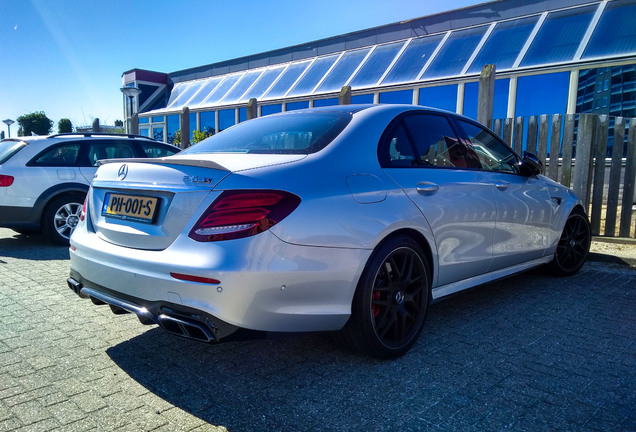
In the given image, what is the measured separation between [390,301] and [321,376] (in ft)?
1.94

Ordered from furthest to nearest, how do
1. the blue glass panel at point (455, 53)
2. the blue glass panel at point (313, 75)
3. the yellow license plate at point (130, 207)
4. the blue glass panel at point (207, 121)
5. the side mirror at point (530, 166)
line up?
1. the blue glass panel at point (207, 121)
2. the blue glass panel at point (313, 75)
3. the blue glass panel at point (455, 53)
4. the side mirror at point (530, 166)
5. the yellow license plate at point (130, 207)

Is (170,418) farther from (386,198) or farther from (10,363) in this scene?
(386,198)

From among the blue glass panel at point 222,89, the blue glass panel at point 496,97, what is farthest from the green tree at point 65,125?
the blue glass panel at point 496,97

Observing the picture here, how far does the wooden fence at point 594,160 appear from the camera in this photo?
6195 mm

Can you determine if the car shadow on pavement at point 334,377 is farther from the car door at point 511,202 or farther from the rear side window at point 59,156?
the rear side window at point 59,156

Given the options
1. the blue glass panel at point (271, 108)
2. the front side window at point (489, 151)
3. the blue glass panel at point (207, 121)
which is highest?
the blue glass panel at point (271, 108)

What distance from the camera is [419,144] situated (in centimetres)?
332

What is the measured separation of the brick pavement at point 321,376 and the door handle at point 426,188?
0.99 meters

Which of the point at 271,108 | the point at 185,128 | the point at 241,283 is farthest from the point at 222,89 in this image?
the point at 241,283

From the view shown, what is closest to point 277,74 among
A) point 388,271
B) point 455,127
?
point 455,127

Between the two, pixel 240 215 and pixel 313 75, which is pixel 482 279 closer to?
pixel 240 215

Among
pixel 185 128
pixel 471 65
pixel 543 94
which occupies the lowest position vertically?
pixel 185 128

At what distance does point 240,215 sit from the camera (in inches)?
90.4

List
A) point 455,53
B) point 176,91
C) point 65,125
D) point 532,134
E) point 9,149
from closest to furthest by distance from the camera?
point 9,149
point 532,134
point 455,53
point 176,91
point 65,125
